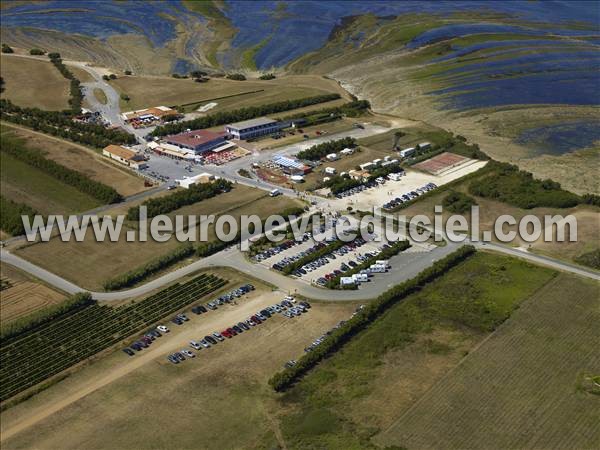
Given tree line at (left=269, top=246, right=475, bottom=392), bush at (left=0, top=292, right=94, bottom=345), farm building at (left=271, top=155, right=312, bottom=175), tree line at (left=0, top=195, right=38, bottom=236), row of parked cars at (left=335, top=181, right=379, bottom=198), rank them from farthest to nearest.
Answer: farm building at (left=271, top=155, right=312, bottom=175), row of parked cars at (left=335, top=181, right=379, bottom=198), tree line at (left=0, top=195, right=38, bottom=236), bush at (left=0, top=292, right=94, bottom=345), tree line at (left=269, top=246, right=475, bottom=392)

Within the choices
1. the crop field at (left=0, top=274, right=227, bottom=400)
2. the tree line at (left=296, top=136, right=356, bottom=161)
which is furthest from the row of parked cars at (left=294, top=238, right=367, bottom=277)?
the tree line at (left=296, top=136, right=356, bottom=161)

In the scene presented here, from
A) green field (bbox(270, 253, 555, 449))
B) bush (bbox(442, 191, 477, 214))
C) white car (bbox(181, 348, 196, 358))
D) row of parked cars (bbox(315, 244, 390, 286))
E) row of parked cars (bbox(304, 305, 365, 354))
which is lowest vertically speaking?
green field (bbox(270, 253, 555, 449))

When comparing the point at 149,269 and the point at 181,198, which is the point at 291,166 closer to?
the point at 181,198

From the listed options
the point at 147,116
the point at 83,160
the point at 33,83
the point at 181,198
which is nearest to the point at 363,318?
the point at 181,198

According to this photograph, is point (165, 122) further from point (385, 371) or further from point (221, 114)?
point (385, 371)

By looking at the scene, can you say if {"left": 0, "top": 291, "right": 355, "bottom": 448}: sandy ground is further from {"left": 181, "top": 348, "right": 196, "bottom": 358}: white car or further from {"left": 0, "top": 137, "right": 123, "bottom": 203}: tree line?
{"left": 0, "top": 137, "right": 123, "bottom": 203}: tree line

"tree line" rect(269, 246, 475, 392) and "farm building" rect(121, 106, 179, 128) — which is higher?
"farm building" rect(121, 106, 179, 128)
